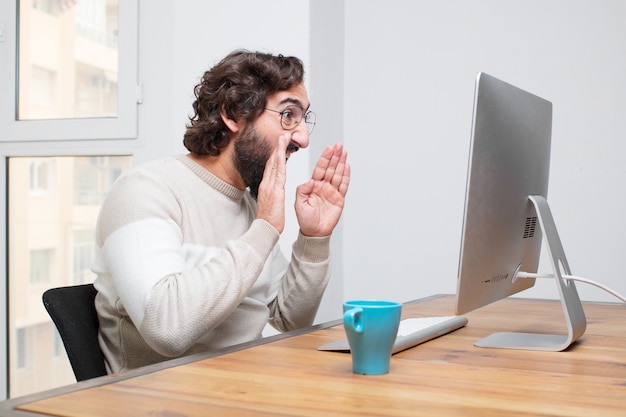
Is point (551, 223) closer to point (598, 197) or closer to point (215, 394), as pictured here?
point (215, 394)

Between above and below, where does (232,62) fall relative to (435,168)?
above

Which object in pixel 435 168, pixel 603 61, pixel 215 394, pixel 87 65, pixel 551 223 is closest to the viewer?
pixel 215 394

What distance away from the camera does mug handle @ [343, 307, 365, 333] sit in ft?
3.06

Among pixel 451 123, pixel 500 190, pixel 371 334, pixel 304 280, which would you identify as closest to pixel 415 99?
pixel 451 123

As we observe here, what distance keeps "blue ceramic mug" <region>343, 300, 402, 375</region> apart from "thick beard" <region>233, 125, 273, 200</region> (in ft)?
2.61

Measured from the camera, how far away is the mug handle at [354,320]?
36.8 inches

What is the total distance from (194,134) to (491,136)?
81 centimetres

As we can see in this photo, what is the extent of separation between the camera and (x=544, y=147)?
4.57ft

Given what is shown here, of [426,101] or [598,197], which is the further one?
[426,101]

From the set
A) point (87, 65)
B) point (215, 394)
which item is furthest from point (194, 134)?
point (87, 65)

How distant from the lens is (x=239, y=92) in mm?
1759

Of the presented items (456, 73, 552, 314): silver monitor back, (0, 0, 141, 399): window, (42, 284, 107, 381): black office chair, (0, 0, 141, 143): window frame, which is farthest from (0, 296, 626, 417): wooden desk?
(0, 0, 141, 399): window

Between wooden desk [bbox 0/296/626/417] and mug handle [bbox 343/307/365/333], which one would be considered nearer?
wooden desk [bbox 0/296/626/417]

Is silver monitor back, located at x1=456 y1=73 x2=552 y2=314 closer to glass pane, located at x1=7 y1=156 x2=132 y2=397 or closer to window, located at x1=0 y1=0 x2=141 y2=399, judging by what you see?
window, located at x1=0 y1=0 x2=141 y2=399
